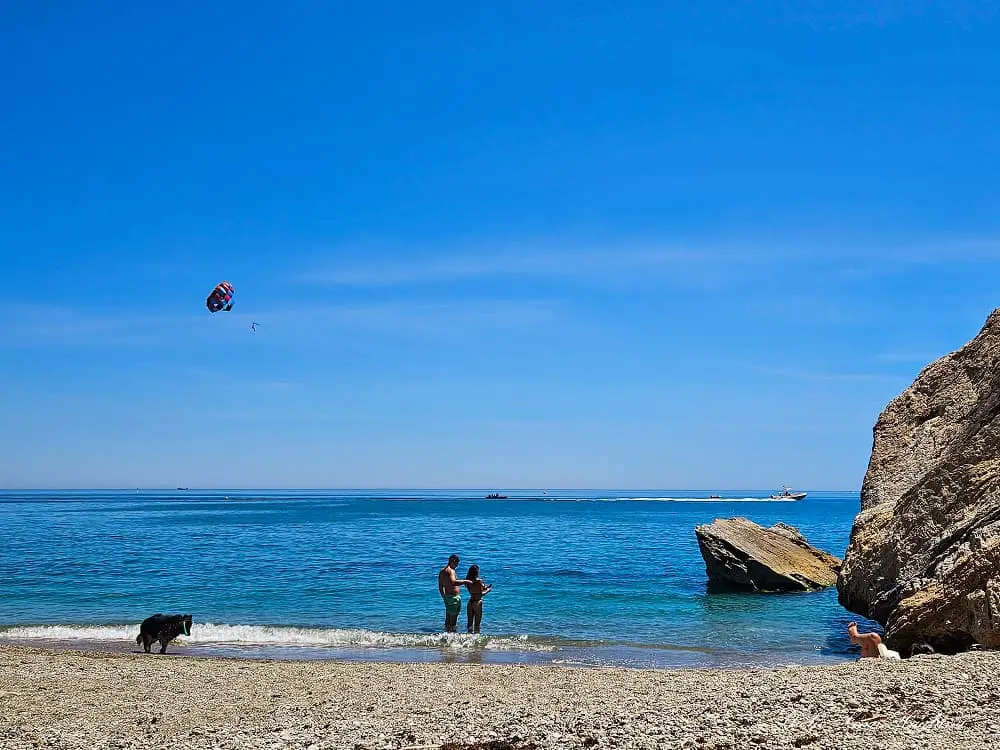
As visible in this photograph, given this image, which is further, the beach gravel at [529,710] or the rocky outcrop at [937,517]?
the rocky outcrop at [937,517]

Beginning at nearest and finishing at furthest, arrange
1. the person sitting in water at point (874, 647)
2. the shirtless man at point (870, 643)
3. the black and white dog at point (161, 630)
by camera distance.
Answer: the person sitting in water at point (874, 647), the shirtless man at point (870, 643), the black and white dog at point (161, 630)

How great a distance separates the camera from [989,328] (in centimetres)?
1883

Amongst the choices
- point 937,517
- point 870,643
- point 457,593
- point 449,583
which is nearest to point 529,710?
point 870,643

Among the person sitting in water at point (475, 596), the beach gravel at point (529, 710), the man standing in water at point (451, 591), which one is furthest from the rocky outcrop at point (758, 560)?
the beach gravel at point (529, 710)

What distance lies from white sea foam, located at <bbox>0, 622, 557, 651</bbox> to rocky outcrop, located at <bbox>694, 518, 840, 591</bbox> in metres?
11.1

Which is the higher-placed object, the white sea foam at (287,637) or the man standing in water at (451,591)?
the man standing in water at (451,591)

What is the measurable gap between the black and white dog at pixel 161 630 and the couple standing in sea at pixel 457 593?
18.9ft

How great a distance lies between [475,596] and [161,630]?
271 inches

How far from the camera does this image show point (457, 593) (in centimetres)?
1992

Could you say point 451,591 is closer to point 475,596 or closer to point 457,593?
point 457,593

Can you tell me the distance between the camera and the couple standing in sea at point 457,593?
1977cm

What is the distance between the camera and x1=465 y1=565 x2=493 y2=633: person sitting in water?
19.8 meters

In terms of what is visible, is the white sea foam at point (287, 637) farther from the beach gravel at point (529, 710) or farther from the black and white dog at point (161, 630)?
the beach gravel at point (529, 710)

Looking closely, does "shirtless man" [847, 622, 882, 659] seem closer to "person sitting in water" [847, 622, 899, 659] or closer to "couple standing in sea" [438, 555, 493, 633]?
"person sitting in water" [847, 622, 899, 659]
